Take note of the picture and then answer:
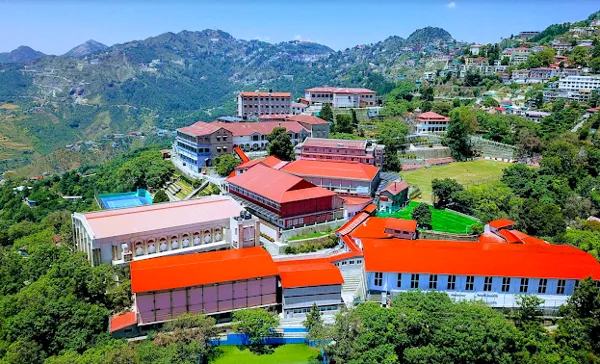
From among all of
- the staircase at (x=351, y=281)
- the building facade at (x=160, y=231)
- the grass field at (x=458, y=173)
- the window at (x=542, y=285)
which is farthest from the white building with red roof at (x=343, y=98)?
the window at (x=542, y=285)

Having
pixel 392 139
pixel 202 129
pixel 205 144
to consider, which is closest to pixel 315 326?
pixel 205 144

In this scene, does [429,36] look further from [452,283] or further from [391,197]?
[452,283]

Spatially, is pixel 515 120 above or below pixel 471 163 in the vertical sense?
above

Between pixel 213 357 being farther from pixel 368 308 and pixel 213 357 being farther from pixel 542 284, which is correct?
pixel 542 284

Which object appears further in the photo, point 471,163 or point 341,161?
point 471,163

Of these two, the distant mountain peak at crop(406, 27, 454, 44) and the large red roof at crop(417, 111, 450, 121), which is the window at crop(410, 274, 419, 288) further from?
the distant mountain peak at crop(406, 27, 454, 44)

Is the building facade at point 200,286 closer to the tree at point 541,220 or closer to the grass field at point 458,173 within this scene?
the tree at point 541,220

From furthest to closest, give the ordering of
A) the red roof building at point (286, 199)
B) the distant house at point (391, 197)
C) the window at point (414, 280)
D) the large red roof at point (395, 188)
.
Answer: the large red roof at point (395, 188) → the distant house at point (391, 197) → the red roof building at point (286, 199) → the window at point (414, 280)

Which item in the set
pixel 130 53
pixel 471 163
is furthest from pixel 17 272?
pixel 130 53
